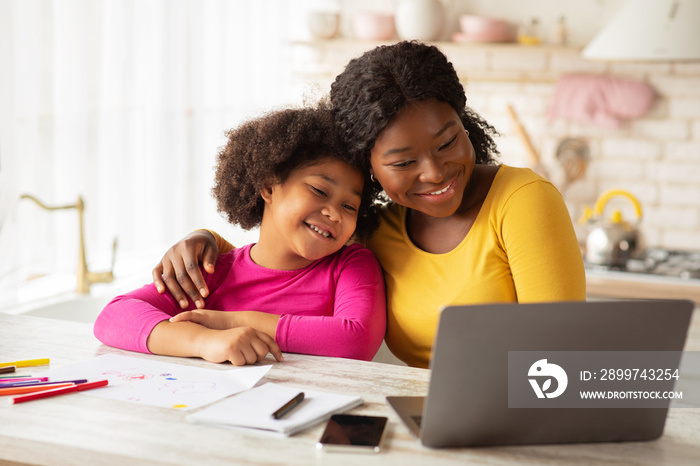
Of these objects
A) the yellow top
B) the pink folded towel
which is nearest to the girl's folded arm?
the yellow top

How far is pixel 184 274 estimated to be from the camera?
147cm

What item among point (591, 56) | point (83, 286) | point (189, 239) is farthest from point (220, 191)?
point (591, 56)

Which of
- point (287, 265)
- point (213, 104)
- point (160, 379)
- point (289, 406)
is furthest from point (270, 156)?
point (213, 104)

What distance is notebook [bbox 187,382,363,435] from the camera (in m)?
0.93

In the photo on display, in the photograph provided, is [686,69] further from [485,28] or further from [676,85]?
[485,28]

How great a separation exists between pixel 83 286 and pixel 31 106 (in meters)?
0.60

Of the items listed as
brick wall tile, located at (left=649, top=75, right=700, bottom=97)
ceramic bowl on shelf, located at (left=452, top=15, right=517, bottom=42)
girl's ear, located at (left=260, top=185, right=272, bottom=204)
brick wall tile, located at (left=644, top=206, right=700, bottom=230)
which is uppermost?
ceramic bowl on shelf, located at (left=452, top=15, right=517, bottom=42)

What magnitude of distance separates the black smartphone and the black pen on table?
6 centimetres

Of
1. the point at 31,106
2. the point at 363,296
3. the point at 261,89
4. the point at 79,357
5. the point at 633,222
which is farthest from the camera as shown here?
the point at 261,89

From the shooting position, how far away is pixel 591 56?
2.40m

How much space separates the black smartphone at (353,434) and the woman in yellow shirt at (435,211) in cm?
52

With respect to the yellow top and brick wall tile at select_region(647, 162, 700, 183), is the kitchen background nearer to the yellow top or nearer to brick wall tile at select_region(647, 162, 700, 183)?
brick wall tile at select_region(647, 162, 700, 183)

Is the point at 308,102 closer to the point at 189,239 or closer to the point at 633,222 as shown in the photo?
the point at 189,239

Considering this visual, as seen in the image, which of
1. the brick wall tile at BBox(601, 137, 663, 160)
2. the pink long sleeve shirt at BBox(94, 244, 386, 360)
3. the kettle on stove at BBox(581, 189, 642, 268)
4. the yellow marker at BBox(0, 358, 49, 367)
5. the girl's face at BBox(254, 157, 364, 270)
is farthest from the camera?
the brick wall tile at BBox(601, 137, 663, 160)
